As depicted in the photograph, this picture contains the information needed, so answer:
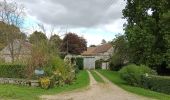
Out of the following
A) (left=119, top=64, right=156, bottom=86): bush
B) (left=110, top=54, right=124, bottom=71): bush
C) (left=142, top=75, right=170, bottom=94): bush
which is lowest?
(left=142, top=75, right=170, bottom=94): bush

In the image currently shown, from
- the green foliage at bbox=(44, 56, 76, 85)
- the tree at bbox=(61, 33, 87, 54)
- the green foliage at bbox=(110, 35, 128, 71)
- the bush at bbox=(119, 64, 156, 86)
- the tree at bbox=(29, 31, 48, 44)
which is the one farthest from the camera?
the tree at bbox=(61, 33, 87, 54)

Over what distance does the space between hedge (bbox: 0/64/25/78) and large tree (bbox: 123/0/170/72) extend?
18.6 metres

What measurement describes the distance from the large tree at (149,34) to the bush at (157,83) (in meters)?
11.2

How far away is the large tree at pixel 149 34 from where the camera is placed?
1677 inches

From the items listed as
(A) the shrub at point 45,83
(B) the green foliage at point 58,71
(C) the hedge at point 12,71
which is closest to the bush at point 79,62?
(B) the green foliage at point 58,71

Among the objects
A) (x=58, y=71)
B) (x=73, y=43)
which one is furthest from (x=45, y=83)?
(x=73, y=43)

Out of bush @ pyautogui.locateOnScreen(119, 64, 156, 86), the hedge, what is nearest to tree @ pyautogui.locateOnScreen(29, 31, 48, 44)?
the hedge

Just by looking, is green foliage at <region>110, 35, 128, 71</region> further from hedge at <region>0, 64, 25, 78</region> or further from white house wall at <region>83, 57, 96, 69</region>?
hedge at <region>0, 64, 25, 78</region>

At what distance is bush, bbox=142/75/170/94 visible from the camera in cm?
2769

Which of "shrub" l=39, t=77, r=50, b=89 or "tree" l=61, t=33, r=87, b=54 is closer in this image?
"shrub" l=39, t=77, r=50, b=89

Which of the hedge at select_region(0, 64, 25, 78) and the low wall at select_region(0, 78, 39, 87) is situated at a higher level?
the hedge at select_region(0, 64, 25, 78)

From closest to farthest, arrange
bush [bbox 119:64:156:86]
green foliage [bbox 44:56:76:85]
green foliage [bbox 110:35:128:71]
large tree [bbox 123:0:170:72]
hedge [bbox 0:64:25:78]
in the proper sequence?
green foliage [bbox 44:56:76:85] → hedge [bbox 0:64:25:78] → bush [bbox 119:64:156:86] → large tree [bbox 123:0:170:72] → green foliage [bbox 110:35:128:71]

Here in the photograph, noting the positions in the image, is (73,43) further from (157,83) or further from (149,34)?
(157,83)

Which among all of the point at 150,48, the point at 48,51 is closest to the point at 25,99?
the point at 48,51
